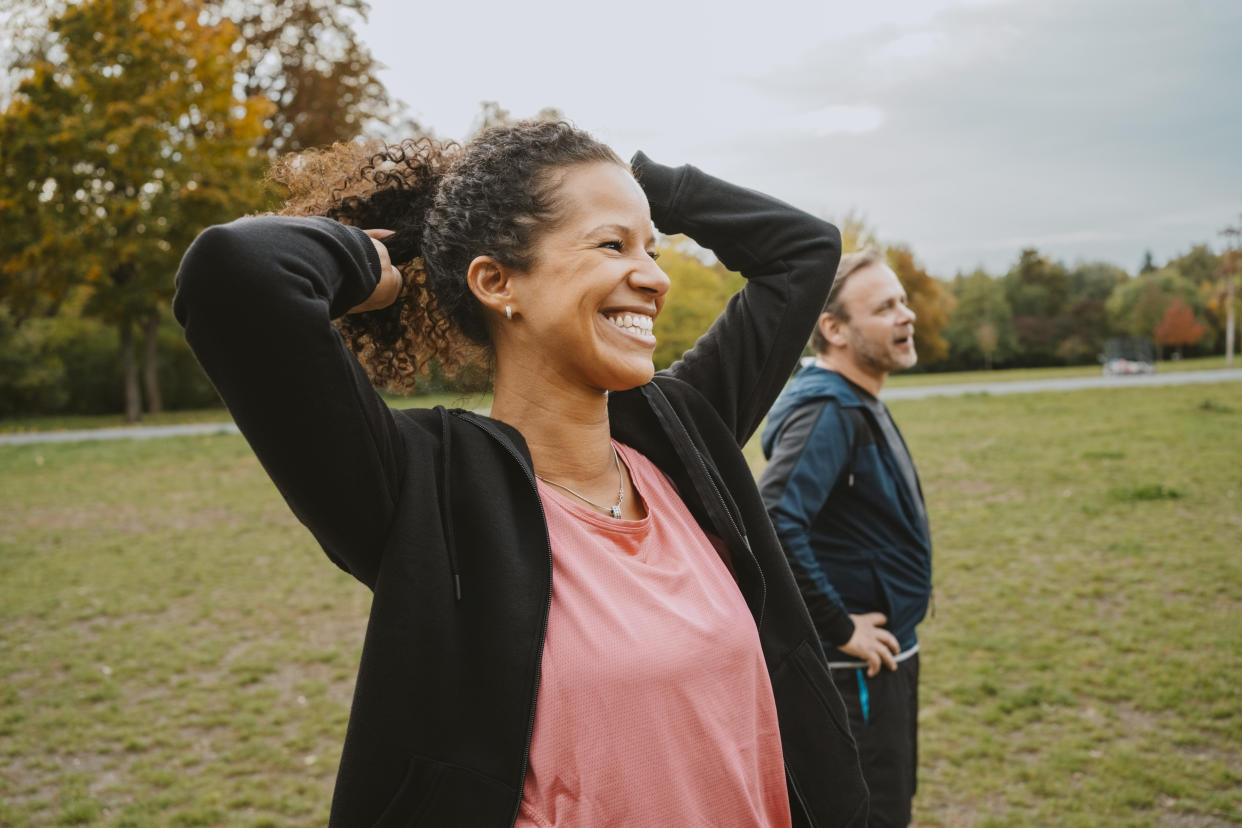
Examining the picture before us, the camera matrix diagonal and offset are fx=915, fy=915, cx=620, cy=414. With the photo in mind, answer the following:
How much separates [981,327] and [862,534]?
65.8 meters

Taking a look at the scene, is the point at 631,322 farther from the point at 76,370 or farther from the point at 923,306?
the point at 923,306

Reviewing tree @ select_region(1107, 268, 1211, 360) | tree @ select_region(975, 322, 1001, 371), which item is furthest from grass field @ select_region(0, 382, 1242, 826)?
tree @ select_region(1107, 268, 1211, 360)

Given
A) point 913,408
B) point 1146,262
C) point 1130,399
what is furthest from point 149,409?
point 1146,262

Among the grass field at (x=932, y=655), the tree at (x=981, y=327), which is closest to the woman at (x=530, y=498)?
the grass field at (x=932, y=655)

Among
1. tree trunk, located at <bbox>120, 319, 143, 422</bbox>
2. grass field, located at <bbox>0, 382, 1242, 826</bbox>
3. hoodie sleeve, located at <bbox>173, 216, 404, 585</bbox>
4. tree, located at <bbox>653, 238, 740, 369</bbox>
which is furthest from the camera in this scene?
tree, located at <bbox>653, 238, 740, 369</bbox>

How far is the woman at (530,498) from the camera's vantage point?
1479 mm

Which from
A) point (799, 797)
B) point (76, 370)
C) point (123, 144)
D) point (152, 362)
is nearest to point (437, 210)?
point (799, 797)

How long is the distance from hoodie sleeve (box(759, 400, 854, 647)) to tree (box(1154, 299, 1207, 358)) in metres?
66.7

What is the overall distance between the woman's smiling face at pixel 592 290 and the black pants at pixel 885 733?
1.80 metres

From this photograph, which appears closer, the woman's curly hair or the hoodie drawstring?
the hoodie drawstring

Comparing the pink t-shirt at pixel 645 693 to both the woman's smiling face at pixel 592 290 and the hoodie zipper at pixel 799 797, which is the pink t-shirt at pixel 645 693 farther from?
the woman's smiling face at pixel 592 290

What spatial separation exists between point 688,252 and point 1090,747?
1093 inches

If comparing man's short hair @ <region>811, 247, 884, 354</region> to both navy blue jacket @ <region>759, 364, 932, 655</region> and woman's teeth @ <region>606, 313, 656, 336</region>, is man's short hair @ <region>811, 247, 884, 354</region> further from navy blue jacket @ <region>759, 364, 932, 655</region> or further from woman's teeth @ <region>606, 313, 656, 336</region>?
woman's teeth @ <region>606, 313, 656, 336</region>

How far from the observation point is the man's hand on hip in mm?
3184
